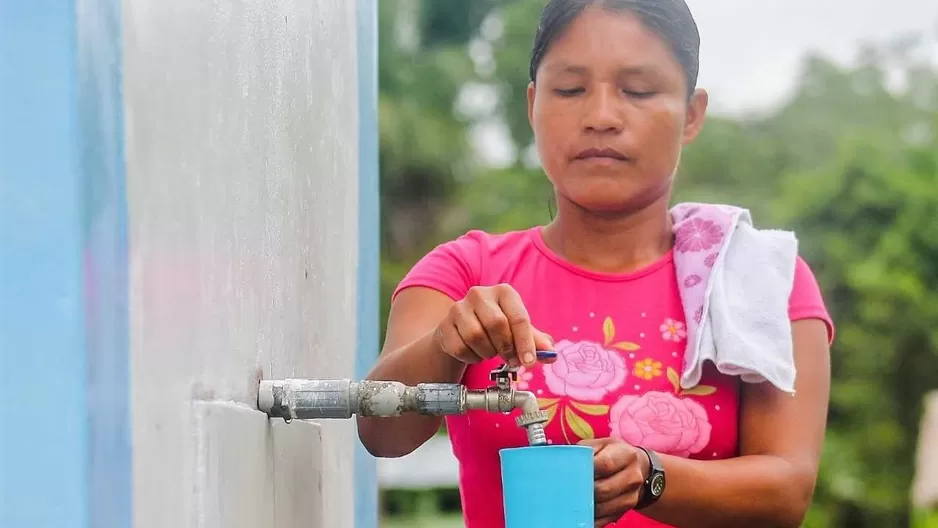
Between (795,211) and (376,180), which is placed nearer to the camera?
(376,180)

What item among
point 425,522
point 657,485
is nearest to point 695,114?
point 657,485

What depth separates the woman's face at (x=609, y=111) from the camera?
185cm

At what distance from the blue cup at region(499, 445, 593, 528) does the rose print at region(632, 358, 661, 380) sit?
1.40 ft

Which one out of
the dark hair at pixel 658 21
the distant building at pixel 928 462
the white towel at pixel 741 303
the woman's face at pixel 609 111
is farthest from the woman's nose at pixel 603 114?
the distant building at pixel 928 462

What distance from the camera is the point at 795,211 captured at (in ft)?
35.7

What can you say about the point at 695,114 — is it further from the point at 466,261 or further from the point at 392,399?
the point at 392,399

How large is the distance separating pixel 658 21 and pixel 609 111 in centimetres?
17

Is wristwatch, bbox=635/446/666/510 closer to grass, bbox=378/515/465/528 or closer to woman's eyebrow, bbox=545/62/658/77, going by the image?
A: woman's eyebrow, bbox=545/62/658/77

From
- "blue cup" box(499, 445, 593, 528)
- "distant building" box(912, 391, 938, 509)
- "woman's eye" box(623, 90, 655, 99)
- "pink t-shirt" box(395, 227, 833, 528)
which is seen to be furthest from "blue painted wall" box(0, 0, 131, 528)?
"distant building" box(912, 391, 938, 509)

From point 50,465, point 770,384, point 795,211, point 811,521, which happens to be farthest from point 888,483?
point 50,465

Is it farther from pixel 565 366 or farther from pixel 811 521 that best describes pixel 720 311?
pixel 811 521

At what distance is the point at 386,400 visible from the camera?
153 centimetres

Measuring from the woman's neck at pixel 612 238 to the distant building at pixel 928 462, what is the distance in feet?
25.8

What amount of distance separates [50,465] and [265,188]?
2.43ft
